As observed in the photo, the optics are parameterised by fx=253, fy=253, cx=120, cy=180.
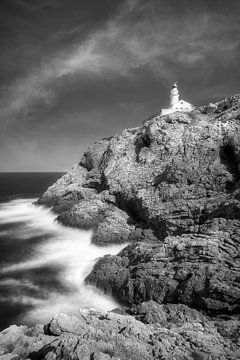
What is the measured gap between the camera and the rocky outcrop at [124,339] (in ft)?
31.3

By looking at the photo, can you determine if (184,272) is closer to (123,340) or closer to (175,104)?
(123,340)

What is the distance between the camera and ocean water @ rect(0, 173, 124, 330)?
63.8 feet

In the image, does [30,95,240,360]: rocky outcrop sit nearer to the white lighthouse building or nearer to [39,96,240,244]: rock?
[39,96,240,244]: rock

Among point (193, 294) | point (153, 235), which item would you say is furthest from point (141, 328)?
point (153, 235)

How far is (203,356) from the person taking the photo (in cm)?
994

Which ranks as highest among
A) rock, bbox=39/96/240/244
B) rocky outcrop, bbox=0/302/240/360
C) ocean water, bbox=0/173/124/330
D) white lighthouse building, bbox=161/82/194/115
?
white lighthouse building, bbox=161/82/194/115

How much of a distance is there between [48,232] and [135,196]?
1486 centimetres

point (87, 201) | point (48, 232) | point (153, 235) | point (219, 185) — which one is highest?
point (219, 185)

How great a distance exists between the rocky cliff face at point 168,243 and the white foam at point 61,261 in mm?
1220

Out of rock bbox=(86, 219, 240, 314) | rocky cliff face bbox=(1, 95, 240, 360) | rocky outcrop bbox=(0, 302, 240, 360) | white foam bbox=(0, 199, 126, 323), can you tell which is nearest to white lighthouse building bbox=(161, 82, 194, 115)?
rocky cliff face bbox=(1, 95, 240, 360)

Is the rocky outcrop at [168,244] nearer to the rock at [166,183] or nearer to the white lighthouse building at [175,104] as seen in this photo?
the rock at [166,183]

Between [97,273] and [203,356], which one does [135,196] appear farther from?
[203,356]

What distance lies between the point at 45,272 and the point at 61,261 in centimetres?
275

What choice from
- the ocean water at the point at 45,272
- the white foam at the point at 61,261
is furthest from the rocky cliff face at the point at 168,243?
the ocean water at the point at 45,272
